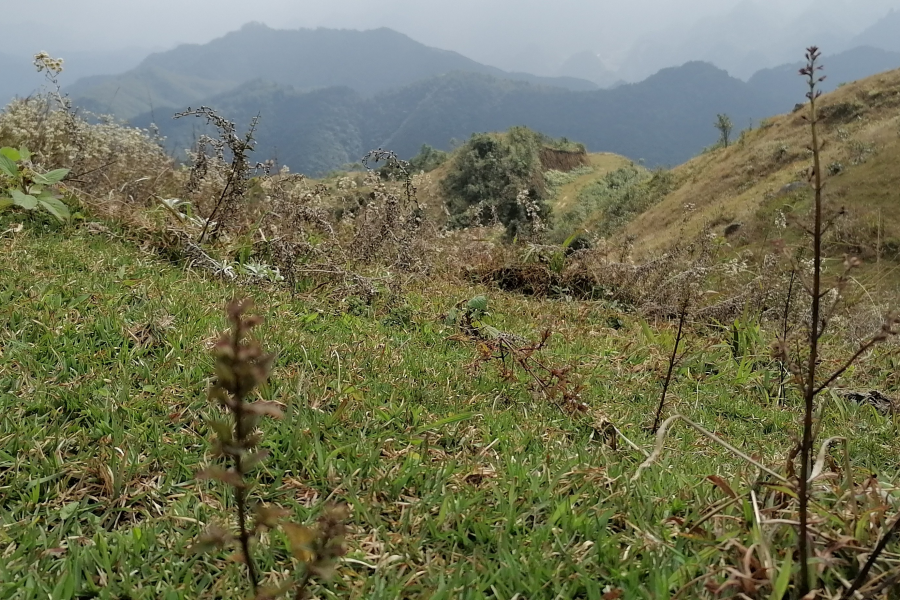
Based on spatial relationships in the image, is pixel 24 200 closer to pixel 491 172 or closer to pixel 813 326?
pixel 813 326

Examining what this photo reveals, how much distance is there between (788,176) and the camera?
27703 millimetres

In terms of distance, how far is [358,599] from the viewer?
1369 millimetres

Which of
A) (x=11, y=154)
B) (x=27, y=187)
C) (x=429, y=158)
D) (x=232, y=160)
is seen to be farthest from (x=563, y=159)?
(x=11, y=154)

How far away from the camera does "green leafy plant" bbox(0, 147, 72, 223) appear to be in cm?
432

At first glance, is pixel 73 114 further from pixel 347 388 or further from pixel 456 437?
pixel 456 437

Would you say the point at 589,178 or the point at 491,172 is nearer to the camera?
the point at 491,172

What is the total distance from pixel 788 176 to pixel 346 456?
104 ft

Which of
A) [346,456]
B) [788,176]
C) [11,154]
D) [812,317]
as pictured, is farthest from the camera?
[788,176]

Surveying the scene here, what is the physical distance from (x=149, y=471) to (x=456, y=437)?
110cm

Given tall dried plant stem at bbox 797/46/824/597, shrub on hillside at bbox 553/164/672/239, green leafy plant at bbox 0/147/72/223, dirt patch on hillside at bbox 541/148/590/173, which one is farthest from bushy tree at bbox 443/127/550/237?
tall dried plant stem at bbox 797/46/824/597

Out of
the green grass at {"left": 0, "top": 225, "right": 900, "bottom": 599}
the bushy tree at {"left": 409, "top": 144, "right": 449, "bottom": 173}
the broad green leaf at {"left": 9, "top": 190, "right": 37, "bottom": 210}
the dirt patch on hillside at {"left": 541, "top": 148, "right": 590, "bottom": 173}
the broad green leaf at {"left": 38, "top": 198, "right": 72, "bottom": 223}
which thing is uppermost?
the dirt patch on hillside at {"left": 541, "top": 148, "right": 590, "bottom": 173}

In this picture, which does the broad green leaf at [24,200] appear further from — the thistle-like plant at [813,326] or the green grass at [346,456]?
the thistle-like plant at [813,326]

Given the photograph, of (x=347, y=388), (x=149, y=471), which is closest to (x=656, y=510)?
(x=347, y=388)

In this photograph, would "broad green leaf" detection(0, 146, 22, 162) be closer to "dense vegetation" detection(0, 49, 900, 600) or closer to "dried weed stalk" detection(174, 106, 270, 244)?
"dense vegetation" detection(0, 49, 900, 600)
